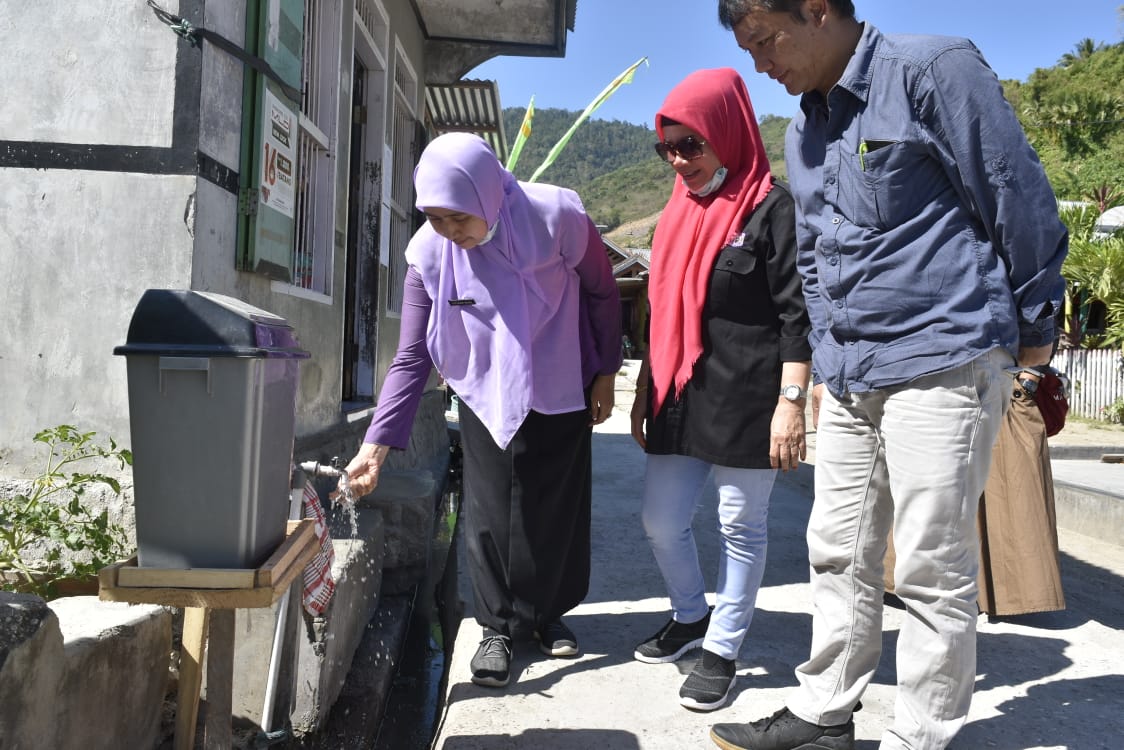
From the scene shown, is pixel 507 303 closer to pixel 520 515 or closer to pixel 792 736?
pixel 520 515

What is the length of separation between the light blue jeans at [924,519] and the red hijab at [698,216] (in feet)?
1.93

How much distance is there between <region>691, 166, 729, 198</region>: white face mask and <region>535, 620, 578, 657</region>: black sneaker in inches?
58.0

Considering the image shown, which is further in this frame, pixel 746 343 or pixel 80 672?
pixel 746 343

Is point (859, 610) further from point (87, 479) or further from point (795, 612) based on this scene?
point (87, 479)

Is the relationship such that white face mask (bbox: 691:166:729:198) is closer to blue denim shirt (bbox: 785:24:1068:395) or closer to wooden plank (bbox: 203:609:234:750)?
blue denim shirt (bbox: 785:24:1068:395)

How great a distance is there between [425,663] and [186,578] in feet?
7.58

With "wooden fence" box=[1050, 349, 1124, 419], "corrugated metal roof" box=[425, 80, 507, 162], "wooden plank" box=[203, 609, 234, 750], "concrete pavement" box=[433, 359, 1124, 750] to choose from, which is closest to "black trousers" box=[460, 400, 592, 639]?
"concrete pavement" box=[433, 359, 1124, 750]

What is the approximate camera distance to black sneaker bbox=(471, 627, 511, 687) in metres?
2.65

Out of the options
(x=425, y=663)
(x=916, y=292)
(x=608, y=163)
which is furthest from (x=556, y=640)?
(x=608, y=163)

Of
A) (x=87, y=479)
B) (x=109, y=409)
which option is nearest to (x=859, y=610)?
(x=87, y=479)

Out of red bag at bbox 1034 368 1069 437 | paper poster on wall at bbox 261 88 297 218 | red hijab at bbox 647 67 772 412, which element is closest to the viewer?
red hijab at bbox 647 67 772 412

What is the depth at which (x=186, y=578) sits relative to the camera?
1533 mm

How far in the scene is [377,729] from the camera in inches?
120

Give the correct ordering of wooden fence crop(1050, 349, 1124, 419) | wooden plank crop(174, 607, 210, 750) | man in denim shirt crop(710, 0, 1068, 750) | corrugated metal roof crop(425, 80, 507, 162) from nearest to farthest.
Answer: man in denim shirt crop(710, 0, 1068, 750) → wooden plank crop(174, 607, 210, 750) → corrugated metal roof crop(425, 80, 507, 162) → wooden fence crop(1050, 349, 1124, 419)
